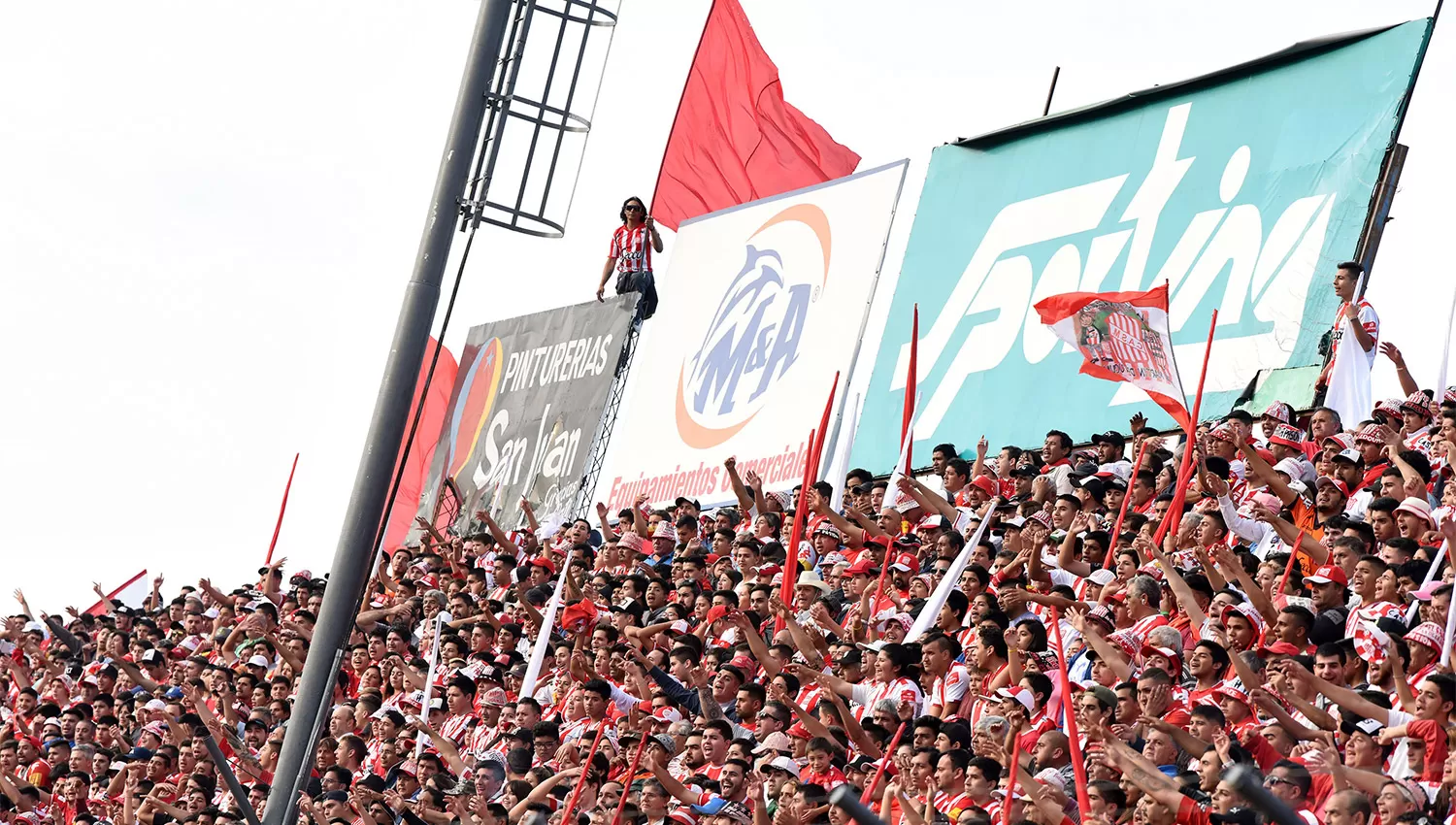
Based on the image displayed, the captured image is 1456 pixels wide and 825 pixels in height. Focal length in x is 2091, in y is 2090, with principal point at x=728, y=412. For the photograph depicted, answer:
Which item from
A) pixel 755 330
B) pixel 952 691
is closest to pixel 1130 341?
pixel 952 691

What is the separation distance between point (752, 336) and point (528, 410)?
3508 millimetres

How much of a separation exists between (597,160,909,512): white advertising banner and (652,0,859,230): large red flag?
0.62 meters

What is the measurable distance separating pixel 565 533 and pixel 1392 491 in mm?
8359

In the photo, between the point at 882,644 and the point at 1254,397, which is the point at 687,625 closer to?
the point at 882,644

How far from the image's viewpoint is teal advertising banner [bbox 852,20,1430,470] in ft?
46.6

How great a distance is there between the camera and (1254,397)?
1403 centimetres

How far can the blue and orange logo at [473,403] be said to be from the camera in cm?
2217

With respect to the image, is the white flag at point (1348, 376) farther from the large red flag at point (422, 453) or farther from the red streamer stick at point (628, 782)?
the large red flag at point (422, 453)

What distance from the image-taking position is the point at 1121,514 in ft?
36.7

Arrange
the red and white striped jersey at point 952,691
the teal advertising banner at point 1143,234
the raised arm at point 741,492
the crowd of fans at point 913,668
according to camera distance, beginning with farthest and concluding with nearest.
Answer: the raised arm at point 741,492
the teal advertising banner at point 1143,234
the red and white striped jersey at point 952,691
the crowd of fans at point 913,668

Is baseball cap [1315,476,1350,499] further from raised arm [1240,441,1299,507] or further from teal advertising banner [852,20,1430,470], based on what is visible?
teal advertising banner [852,20,1430,470]

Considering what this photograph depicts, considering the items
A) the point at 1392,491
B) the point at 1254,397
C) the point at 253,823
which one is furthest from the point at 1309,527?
the point at 253,823

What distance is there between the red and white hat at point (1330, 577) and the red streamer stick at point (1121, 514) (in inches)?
57.7

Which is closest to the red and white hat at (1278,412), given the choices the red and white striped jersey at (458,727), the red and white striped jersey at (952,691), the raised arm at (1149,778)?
the red and white striped jersey at (952,691)
